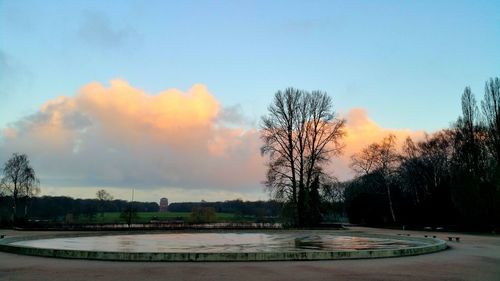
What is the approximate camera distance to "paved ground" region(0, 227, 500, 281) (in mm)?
11828

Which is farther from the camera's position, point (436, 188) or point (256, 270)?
point (436, 188)

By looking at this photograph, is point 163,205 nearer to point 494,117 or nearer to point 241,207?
point 241,207

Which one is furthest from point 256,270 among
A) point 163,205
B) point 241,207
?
point 163,205

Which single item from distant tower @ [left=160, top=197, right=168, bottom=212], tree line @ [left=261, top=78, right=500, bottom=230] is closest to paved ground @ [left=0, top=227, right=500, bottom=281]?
tree line @ [left=261, top=78, right=500, bottom=230]

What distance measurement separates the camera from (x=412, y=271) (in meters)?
13.2

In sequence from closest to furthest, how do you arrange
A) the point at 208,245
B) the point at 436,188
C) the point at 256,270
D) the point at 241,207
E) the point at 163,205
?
1. the point at 256,270
2. the point at 208,245
3. the point at 436,188
4. the point at 241,207
5. the point at 163,205

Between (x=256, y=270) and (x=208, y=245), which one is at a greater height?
(x=208, y=245)

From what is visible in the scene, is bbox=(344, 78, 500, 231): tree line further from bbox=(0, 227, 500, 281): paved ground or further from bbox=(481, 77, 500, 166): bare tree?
bbox=(0, 227, 500, 281): paved ground

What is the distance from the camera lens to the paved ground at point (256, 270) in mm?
11828

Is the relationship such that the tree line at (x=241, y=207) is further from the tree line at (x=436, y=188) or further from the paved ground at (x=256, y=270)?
the paved ground at (x=256, y=270)

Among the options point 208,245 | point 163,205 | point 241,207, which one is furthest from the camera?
point 163,205

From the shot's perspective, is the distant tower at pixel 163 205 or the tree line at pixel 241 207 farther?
the distant tower at pixel 163 205

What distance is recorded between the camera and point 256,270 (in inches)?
520

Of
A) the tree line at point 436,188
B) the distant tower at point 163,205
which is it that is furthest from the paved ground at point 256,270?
the distant tower at point 163,205
